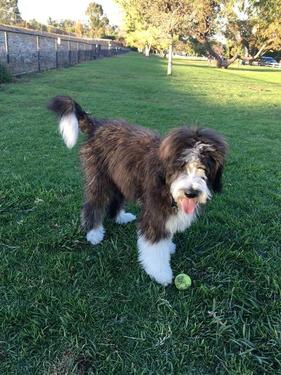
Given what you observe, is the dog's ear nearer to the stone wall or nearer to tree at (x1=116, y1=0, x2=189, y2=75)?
the stone wall

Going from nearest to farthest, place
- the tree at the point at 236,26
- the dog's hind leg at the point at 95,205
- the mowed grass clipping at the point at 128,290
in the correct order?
the mowed grass clipping at the point at 128,290 → the dog's hind leg at the point at 95,205 → the tree at the point at 236,26

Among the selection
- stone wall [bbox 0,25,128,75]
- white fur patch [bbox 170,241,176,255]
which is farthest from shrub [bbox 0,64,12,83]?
white fur patch [bbox 170,241,176,255]

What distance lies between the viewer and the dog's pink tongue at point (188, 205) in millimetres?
2623

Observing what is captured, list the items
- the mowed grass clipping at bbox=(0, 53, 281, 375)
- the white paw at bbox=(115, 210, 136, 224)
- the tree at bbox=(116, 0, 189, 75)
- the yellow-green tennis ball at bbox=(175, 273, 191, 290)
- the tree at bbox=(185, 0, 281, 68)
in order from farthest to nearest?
the tree at bbox=(185, 0, 281, 68)
the tree at bbox=(116, 0, 189, 75)
the white paw at bbox=(115, 210, 136, 224)
the yellow-green tennis ball at bbox=(175, 273, 191, 290)
the mowed grass clipping at bbox=(0, 53, 281, 375)

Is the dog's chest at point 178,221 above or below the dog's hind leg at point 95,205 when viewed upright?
above

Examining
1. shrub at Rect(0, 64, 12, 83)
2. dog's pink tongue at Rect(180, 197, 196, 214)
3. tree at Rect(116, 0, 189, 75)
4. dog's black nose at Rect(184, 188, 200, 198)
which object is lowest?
shrub at Rect(0, 64, 12, 83)

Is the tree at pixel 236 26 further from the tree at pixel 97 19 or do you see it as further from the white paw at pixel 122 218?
the tree at pixel 97 19

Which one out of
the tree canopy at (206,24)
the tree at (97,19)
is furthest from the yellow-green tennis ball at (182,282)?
the tree at (97,19)

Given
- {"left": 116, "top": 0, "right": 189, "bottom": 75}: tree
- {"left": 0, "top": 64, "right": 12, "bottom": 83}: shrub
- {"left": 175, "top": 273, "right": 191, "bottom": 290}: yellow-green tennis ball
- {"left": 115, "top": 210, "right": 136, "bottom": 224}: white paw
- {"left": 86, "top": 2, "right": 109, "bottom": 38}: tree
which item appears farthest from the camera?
{"left": 86, "top": 2, "right": 109, "bottom": 38}: tree

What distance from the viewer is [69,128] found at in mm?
3312

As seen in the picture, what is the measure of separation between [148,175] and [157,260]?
2.10 ft

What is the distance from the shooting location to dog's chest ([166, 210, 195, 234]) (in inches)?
114

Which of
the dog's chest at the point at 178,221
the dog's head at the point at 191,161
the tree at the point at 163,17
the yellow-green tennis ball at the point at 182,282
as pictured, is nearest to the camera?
the dog's head at the point at 191,161

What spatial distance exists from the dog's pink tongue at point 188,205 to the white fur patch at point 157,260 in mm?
413
